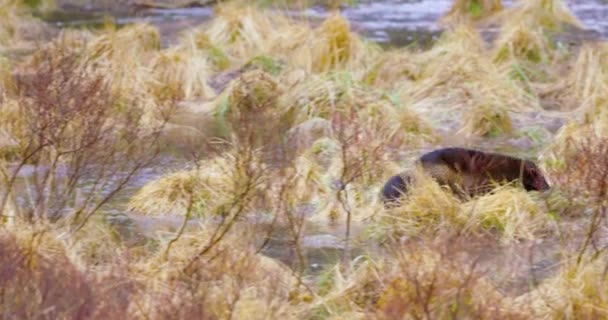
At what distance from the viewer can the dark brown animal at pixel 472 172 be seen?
889 cm

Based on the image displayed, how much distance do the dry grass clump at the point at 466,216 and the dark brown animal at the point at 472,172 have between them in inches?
14.8

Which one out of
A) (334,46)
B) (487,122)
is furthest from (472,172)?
(334,46)

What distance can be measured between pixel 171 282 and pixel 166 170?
3661 millimetres

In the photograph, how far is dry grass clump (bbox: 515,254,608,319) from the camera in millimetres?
6180

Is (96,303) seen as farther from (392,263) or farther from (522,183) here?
(522,183)

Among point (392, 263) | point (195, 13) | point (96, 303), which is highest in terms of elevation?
point (96, 303)

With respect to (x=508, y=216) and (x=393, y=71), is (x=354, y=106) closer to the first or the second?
(x=393, y=71)

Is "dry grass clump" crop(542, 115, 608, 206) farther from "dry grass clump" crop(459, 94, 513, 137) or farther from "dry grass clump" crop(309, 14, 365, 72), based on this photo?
"dry grass clump" crop(309, 14, 365, 72)

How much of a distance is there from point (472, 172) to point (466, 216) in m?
0.72

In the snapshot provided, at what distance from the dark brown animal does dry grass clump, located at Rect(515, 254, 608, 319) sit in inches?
87.1

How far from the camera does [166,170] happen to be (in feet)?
32.6

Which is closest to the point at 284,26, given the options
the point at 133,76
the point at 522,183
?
the point at 133,76

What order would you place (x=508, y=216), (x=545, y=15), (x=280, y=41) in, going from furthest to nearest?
(x=545, y=15) < (x=280, y=41) < (x=508, y=216)

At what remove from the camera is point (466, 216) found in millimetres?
8312
